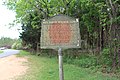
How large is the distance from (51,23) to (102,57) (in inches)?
299

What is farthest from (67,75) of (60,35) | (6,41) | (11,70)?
(6,41)

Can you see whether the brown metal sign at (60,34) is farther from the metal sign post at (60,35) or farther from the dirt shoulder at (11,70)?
the dirt shoulder at (11,70)

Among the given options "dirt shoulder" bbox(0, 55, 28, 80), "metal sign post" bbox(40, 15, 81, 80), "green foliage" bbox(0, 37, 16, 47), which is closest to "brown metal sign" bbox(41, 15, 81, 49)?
"metal sign post" bbox(40, 15, 81, 80)

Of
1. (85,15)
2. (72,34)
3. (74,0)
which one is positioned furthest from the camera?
(74,0)

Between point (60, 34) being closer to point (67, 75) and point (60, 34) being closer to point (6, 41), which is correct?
point (67, 75)

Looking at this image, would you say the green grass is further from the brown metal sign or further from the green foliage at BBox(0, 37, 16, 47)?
the green foliage at BBox(0, 37, 16, 47)

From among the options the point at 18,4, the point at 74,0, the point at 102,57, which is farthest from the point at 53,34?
the point at 18,4

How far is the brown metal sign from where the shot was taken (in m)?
6.07

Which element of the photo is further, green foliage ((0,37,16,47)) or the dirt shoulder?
green foliage ((0,37,16,47))

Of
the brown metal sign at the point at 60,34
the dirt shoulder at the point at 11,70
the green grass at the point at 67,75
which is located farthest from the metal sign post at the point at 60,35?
the dirt shoulder at the point at 11,70

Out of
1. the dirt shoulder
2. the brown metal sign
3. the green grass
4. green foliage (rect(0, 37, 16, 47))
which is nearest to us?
the brown metal sign

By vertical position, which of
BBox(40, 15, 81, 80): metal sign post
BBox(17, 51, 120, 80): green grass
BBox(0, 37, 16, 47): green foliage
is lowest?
BBox(17, 51, 120, 80): green grass

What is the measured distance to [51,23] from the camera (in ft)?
20.4

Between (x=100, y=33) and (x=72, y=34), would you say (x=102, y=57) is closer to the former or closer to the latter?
(x=100, y=33)
